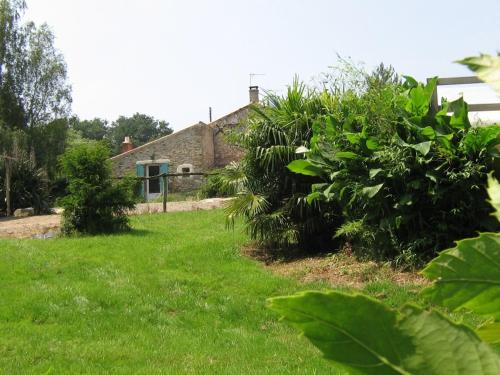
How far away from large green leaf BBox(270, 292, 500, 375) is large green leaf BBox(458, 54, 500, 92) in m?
0.16

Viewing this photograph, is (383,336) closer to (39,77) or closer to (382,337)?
(382,337)

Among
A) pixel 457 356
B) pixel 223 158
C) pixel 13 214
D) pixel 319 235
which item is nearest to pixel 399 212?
pixel 319 235

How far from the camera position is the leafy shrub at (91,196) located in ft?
40.9

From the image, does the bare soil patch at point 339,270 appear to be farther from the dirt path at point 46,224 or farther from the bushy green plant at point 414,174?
the dirt path at point 46,224

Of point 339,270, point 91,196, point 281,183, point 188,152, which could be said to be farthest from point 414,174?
point 188,152

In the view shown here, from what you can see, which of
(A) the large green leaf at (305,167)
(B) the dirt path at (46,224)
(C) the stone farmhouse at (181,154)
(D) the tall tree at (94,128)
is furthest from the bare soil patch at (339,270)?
(D) the tall tree at (94,128)

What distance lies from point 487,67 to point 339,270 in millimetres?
7883

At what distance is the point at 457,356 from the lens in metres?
0.27

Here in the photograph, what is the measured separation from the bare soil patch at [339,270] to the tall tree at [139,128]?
73.1m

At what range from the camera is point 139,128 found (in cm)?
8194

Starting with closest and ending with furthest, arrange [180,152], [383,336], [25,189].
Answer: [383,336] < [25,189] < [180,152]

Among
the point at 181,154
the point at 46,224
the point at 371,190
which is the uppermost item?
the point at 181,154

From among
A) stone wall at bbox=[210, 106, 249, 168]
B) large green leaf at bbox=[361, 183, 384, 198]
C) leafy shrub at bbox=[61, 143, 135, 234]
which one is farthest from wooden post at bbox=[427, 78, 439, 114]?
stone wall at bbox=[210, 106, 249, 168]

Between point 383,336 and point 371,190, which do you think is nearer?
point 383,336
